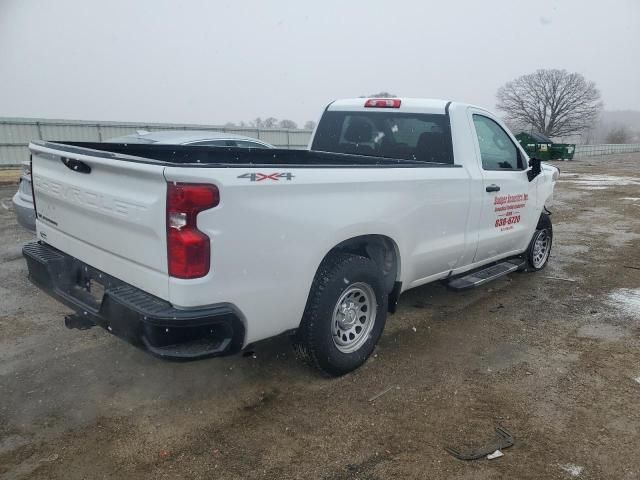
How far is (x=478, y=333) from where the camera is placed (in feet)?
14.4

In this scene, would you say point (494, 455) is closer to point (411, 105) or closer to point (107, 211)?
point (107, 211)

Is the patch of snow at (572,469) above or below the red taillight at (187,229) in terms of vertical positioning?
below

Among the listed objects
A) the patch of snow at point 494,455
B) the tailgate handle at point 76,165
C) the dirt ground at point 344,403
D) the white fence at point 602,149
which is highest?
the tailgate handle at point 76,165

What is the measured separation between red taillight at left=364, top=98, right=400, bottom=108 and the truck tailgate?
282 cm

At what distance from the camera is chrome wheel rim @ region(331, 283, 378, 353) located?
3484mm

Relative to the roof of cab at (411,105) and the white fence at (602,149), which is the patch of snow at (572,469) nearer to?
the roof of cab at (411,105)

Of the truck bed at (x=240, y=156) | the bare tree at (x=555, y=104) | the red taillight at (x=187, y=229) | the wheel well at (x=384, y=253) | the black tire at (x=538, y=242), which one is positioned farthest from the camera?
the bare tree at (x=555, y=104)

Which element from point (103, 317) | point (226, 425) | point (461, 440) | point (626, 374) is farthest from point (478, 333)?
point (103, 317)

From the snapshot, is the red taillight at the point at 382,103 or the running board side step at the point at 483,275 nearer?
the running board side step at the point at 483,275

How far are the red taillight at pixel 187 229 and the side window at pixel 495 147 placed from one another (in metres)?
2.97

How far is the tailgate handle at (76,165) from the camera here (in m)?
2.93

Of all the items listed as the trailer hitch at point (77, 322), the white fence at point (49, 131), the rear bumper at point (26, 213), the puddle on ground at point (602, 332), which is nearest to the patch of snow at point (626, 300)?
the puddle on ground at point (602, 332)

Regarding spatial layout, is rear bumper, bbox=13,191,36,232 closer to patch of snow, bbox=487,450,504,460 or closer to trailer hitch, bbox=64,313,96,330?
trailer hitch, bbox=64,313,96,330

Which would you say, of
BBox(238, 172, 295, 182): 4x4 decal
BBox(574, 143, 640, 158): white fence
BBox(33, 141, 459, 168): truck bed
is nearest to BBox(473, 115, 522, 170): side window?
BBox(33, 141, 459, 168): truck bed
